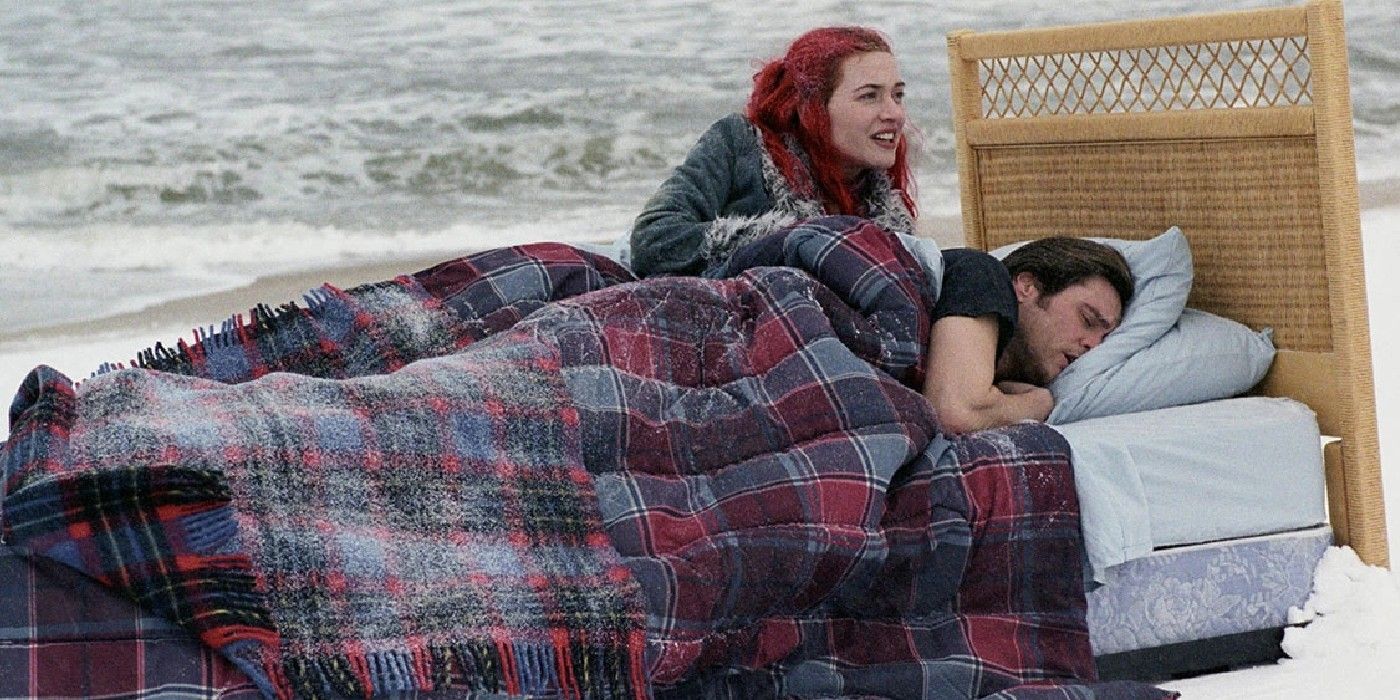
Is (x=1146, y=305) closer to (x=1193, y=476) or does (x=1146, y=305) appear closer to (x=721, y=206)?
(x=1193, y=476)

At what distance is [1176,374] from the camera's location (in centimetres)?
284

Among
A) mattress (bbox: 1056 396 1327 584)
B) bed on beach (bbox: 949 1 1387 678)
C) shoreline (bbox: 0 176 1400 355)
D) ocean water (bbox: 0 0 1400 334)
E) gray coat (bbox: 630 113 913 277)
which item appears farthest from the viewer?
ocean water (bbox: 0 0 1400 334)

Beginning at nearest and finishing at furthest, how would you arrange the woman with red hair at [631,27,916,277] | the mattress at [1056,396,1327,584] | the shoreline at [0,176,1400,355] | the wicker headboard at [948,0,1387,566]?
the mattress at [1056,396,1327,584] < the wicker headboard at [948,0,1387,566] < the woman with red hair at [631,27,916,277] < the shoreline at [0,176,1400,355]

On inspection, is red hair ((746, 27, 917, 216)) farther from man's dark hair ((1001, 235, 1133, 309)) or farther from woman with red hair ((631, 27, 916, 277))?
man's dark hair ((1001, 235, 1133, 309))

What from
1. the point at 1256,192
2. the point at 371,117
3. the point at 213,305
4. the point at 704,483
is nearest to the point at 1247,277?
the point at 1256,192

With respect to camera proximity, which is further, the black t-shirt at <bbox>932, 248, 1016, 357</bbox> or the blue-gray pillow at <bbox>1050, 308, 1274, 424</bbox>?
the blue-gray pillow at <bbox>1050, 308, 1274, 424</bbox>

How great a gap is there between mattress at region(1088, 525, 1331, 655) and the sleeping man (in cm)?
32

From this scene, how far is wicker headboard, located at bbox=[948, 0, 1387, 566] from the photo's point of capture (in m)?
2.77

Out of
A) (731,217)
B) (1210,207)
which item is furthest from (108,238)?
(1210,207)

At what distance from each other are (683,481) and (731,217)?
865 millimetres

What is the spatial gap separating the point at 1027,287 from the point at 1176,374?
0.28m

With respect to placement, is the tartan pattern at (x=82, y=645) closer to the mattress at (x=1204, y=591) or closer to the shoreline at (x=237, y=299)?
the mattress at (x=1204, y=591)

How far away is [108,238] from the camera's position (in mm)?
7906

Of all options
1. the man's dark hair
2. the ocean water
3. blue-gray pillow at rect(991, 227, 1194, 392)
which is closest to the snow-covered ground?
blue-gray pillow at rect(991, 227, 1194, 392)
